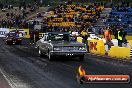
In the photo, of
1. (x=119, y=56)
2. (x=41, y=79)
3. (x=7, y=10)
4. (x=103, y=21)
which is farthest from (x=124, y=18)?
(x=41, y=79)

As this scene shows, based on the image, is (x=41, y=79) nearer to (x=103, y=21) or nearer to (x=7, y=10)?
(x=103, y=21)

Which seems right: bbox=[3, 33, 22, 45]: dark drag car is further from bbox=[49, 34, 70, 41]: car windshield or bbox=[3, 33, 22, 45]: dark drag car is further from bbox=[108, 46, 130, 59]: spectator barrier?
bbox=[49, 34, 70, 41]: car windshield

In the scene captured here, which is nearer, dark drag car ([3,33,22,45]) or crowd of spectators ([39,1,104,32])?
dark drag car ([3,33,22,45])

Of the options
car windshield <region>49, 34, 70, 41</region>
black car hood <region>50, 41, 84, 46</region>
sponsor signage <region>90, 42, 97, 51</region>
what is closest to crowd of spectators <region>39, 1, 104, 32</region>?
sponsor signage <region>90, 42, 97, 51</region>

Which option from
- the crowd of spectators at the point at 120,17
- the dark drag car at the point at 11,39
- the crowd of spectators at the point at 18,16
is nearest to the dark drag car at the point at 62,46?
the dark drag car at the point at 11,39

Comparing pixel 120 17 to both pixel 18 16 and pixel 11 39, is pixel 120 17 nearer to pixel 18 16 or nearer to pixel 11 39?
pixel 11 39

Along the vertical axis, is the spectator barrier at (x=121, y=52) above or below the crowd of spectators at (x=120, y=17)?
below

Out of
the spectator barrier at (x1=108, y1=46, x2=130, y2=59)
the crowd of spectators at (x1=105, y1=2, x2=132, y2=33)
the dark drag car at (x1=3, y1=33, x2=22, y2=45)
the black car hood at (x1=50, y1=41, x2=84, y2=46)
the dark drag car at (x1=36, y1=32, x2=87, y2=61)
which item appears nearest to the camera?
the dark drag car at (x1=36, y1=32, x2=87, y2=61)

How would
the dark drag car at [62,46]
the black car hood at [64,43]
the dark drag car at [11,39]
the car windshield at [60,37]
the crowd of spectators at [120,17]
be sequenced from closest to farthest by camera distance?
the dark drag car at [62,46]
the black car hood at [64,43]
the car windshield at [60,37]
the dark drag car at [11,39]
the crowd of spectators at [120,17]

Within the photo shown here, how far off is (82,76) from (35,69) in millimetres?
10679

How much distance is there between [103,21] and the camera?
59.9 m

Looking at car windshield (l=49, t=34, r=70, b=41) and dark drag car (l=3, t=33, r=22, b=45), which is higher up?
car windshield (l=49, t=34, r=70, b=41)

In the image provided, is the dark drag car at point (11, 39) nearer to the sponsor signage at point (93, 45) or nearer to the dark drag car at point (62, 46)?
the sponsor signage at point (93, 45)

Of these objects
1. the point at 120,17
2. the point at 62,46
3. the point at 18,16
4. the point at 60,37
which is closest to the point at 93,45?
the point at 60,37
